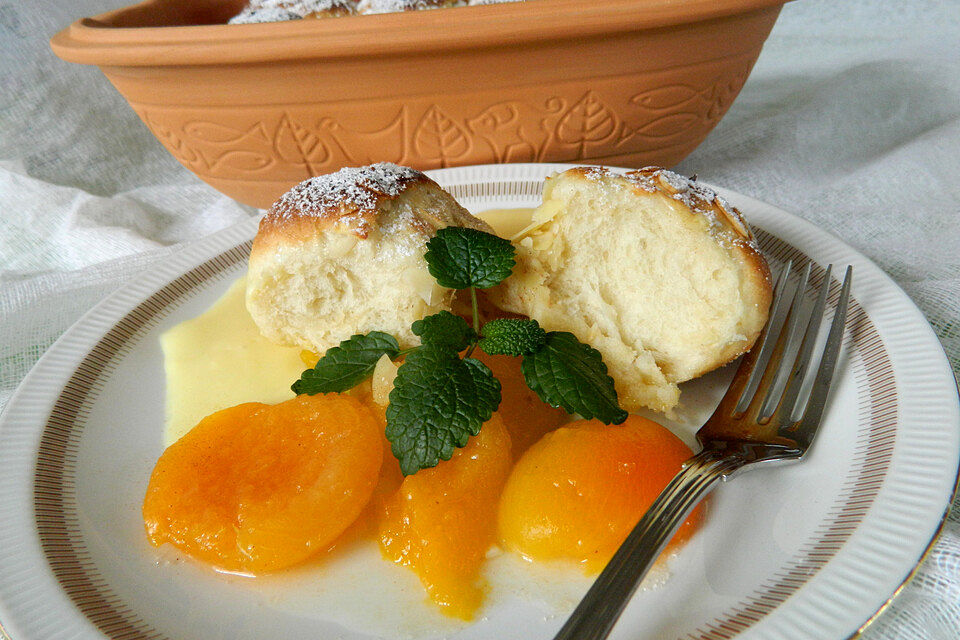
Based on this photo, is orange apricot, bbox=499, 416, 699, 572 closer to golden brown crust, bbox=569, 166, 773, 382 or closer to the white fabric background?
golden brown crust, bbox=569, 166, 773, 382

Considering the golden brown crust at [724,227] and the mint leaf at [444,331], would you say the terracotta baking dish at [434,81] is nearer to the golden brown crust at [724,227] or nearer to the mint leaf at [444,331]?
the golden brown crust at [724,227]

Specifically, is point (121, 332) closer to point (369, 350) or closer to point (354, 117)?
point (369, 350)

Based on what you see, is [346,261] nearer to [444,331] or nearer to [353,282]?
[353,282]

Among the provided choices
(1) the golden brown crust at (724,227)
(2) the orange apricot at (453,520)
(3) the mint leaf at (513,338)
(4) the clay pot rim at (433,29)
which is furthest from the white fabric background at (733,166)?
(2) the orange apricot at (453,520)

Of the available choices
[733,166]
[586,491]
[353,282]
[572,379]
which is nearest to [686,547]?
[586,491]

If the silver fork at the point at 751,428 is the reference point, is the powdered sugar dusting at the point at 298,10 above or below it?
above

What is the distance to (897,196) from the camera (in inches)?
83.1

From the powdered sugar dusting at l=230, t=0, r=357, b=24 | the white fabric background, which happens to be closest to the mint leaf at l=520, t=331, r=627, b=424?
the white fabric background

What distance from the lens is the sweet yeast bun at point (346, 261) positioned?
4.57ft

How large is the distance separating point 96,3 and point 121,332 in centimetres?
215

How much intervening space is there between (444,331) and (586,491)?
0.38 meters

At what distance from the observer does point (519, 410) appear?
4.36ft

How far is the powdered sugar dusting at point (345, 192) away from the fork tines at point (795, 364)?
0.78 m

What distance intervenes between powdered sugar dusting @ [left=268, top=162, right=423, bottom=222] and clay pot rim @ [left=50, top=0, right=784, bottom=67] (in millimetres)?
450
